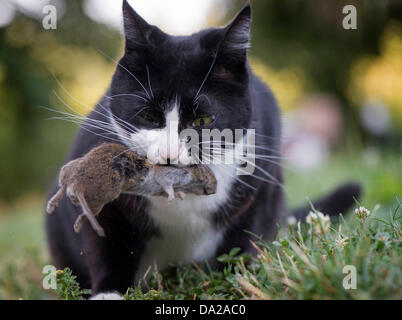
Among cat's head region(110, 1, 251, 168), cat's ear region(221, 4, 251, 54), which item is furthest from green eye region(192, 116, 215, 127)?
cat's ear region(221, 4, 251, 54)

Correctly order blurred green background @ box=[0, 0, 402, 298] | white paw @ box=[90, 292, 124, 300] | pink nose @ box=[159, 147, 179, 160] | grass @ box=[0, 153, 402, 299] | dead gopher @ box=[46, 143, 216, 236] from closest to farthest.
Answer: grass @ box=[0, 153, 402, 299]
dead gopher @ box=[46, 143, 216, 236]
pink nose @ box=[159, 147, 179, 160]
white paw @ box=[90, 292, 124, 300]
blurred green background @ box=[0, 0, 402, 298]

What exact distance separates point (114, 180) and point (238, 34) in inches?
32.6

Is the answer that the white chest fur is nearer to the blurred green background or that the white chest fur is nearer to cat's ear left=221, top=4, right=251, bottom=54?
cat's ear left=221, top=4, right=251, bottom=54

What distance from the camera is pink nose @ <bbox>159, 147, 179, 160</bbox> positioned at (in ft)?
5.45

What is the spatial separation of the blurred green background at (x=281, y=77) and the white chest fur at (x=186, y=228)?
2475mm

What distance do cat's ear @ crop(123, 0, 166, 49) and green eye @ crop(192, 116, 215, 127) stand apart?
400 mm

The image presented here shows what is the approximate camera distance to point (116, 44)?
18.2 ft

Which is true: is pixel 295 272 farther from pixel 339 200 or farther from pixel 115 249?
pixel 339 200

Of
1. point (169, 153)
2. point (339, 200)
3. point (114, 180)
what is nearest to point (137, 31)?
point (169, 153)

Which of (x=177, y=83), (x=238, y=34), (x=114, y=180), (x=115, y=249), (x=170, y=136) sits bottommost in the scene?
(x=115, y=249)

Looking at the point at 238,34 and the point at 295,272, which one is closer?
the point at 295,272

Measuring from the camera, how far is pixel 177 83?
1.84 m

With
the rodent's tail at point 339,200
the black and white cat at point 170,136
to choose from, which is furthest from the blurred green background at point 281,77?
the black and white cat at point 170,136
